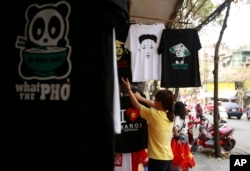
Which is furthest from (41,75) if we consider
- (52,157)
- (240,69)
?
(240,69)

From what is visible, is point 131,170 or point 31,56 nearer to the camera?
point 31,56

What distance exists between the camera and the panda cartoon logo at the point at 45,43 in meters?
1.36

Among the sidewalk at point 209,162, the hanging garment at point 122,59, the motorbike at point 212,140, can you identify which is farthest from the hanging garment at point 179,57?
the motorbike at point 212,140

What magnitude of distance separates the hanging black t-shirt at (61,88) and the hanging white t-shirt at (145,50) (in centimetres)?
223

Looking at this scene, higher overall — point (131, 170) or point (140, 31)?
point (140, 31)

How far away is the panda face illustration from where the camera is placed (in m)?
1.36

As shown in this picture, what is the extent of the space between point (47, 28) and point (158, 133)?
2.27 m

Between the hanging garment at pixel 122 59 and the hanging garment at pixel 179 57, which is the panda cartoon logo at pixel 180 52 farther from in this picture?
the hanging garment at pixel 122 59

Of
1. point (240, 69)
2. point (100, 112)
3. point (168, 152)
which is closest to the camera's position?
point (100, 112)

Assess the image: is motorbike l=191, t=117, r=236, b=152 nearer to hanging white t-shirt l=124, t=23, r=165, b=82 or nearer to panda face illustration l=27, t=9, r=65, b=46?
hanging white t-shirt l=124, t=23, r=165, b=82

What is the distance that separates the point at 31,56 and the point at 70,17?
0.25 meters

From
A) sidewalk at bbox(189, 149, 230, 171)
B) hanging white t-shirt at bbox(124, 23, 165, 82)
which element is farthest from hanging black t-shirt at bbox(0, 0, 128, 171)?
sidewalk at bbox(189, 149, 230, 171)

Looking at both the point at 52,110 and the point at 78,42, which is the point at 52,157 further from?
the point at 78,42

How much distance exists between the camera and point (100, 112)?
1.33m
